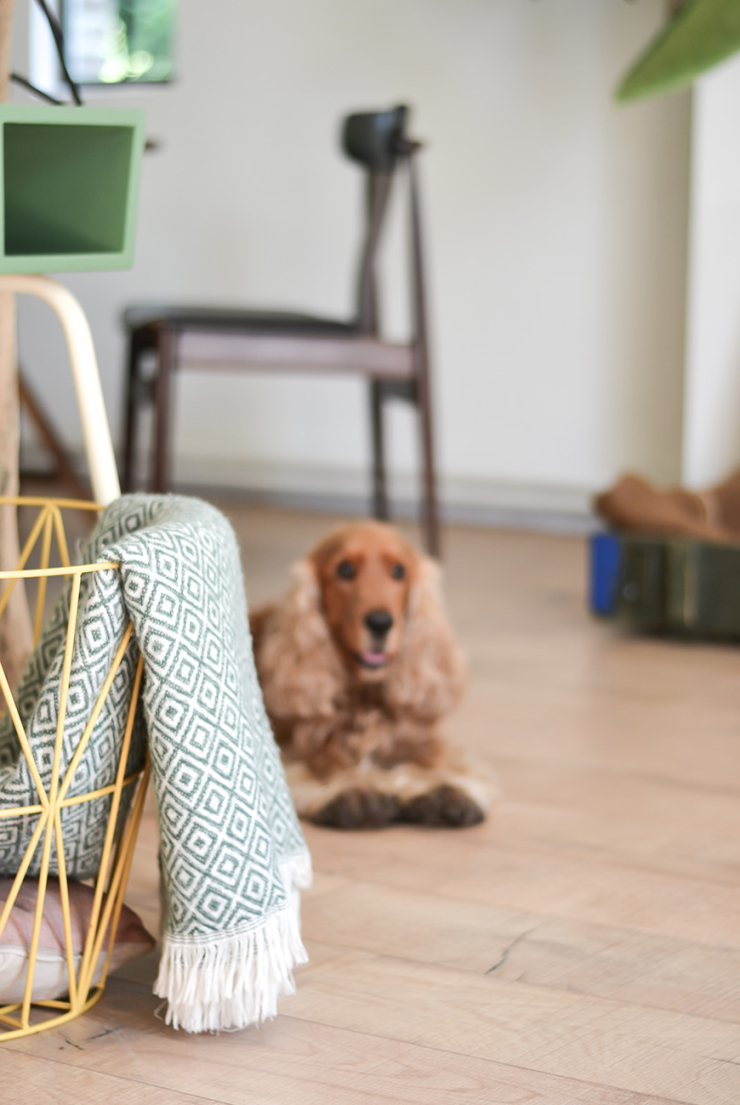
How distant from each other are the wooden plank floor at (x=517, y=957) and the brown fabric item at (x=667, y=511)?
660 mm

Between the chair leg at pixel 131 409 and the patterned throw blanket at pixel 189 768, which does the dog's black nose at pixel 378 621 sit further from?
the chair leg at pixel 131 409

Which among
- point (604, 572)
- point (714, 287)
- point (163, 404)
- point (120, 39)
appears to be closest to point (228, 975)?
point (163, 404)

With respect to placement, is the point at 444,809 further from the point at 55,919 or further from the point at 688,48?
the point at 688,48

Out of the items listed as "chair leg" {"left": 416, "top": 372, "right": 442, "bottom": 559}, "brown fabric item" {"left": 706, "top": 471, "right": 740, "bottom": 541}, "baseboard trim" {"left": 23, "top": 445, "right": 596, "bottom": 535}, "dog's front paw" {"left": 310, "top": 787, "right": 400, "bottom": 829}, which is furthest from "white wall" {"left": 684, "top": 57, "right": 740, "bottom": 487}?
"dog's front paw" {"left": 310, "top": 787, "right": 400, "bottom": 829}

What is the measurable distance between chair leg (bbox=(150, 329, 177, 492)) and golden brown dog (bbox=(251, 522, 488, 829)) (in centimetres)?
76

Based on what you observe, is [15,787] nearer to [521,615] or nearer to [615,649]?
[615,649]

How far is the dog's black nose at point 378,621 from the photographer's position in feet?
4.86

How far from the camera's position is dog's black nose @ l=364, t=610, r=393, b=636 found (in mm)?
1482

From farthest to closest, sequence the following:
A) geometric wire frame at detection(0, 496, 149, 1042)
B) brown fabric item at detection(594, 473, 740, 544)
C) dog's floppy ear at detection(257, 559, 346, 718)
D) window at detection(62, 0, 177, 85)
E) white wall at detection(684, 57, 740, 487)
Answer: window at detection(62, 0, 177, 85)
white wall at detection(684, 57, 740, 487)
brown fabric item at detection(594, 473, 740, 544)
dog's floppy ear at detection(257, 559, 346, 718)
geometric wire frame at detection(0, 496, 149, 1042)

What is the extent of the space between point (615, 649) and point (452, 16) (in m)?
2.10

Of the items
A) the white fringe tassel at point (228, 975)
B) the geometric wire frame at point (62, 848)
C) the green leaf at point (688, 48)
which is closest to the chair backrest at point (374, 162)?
the green leaf at point (688, 48)

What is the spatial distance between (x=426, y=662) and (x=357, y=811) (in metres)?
0.22

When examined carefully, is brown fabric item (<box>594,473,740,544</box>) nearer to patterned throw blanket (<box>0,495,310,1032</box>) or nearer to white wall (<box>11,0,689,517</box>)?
white wall (<box>11,0,689,517</box>)

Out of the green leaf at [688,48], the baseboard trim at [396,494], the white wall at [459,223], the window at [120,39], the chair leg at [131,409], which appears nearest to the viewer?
the green leaf at [688,48]
